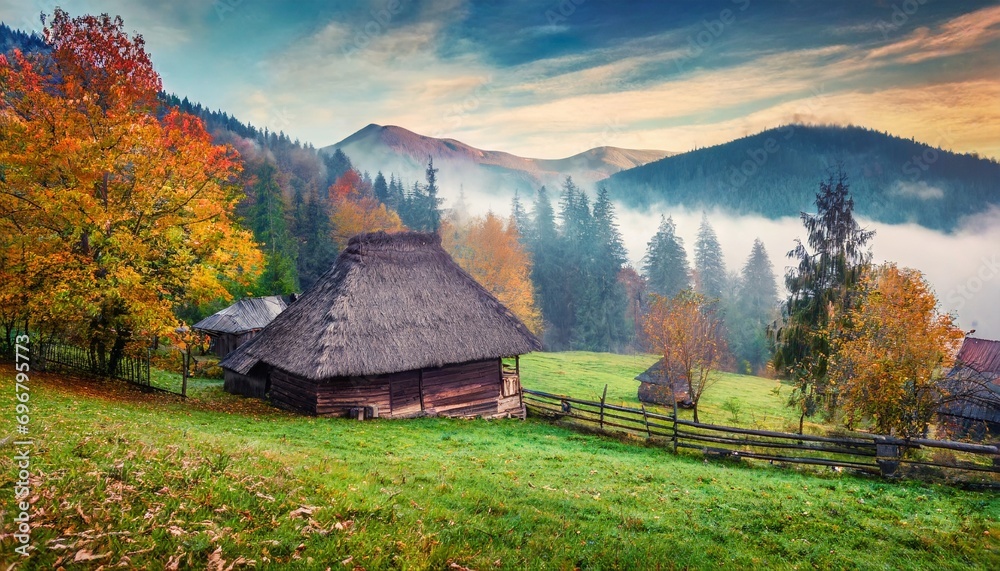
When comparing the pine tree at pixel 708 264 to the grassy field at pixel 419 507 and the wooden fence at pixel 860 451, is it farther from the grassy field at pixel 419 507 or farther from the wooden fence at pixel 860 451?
the grassy field at pixel 419 507

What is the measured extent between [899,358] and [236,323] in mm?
34354

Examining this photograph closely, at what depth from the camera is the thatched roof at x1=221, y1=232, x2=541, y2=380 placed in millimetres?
15945

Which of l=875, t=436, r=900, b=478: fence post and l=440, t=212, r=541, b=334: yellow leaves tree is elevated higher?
l=440, t=212, r=541, b=334: yellow leaves tree

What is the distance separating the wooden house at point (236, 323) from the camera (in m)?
32.3

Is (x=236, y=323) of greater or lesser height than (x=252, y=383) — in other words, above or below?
above

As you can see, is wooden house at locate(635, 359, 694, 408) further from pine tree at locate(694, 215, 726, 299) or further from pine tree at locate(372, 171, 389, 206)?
pine tree at locate(372, 171, 389, 206)

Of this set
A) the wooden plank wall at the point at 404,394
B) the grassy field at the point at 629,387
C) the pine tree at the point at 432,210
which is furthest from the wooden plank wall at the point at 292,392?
the pine tree at the point at 432,210

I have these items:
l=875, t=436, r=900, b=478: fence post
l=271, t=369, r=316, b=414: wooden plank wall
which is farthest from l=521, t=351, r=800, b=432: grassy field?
l=271, t=369, r=316, b=414: wooden plank wall

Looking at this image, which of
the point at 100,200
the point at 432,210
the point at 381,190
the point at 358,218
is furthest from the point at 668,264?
the point at 100,200

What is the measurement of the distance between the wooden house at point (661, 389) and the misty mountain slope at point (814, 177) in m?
96.8

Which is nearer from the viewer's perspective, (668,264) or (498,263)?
(498,263)

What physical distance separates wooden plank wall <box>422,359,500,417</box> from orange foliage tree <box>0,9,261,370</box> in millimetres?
7396

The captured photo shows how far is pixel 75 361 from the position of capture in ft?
57.7

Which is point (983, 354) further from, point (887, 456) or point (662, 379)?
point (887, 456)
